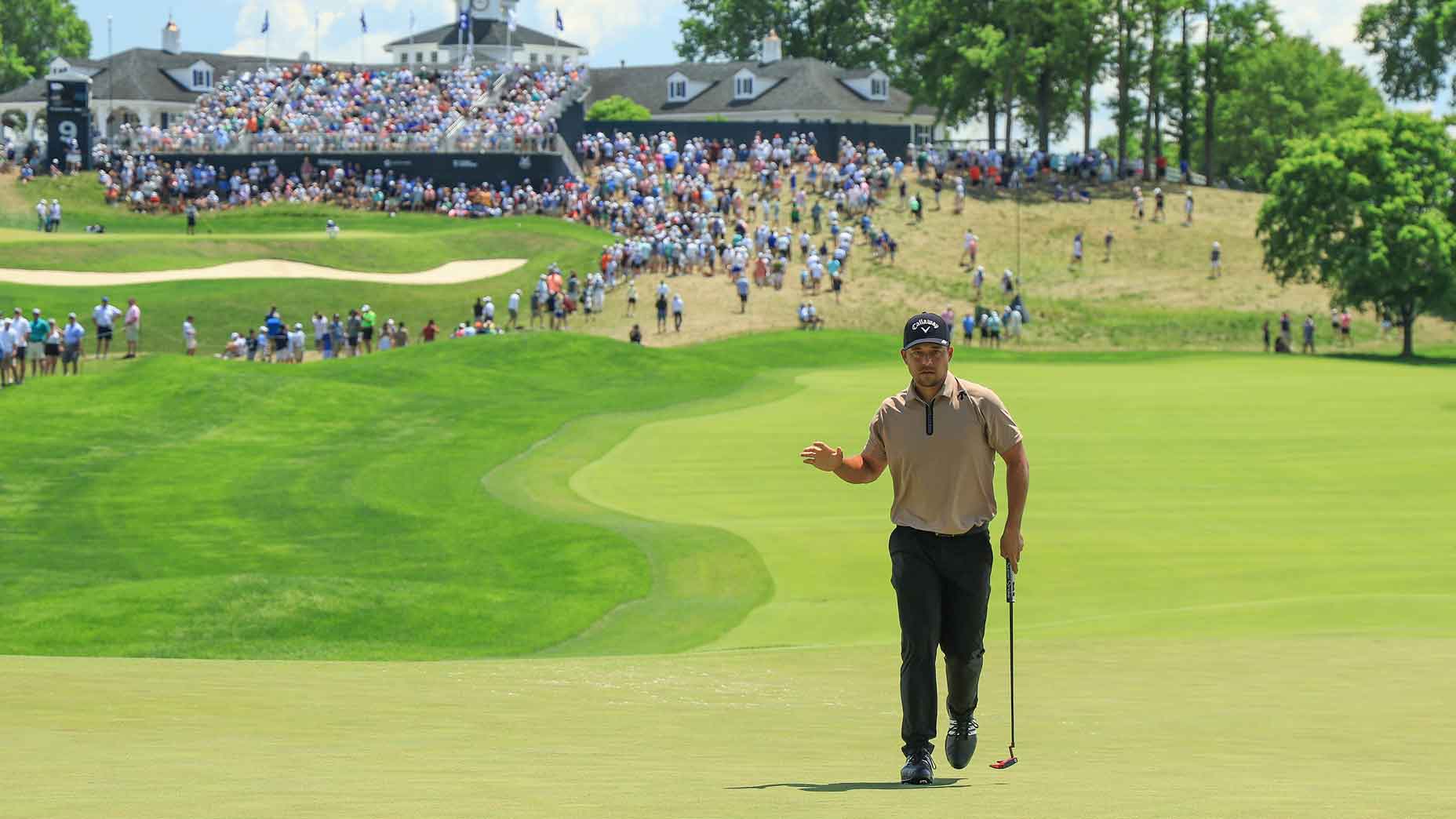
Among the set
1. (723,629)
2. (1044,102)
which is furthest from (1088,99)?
(723,629)

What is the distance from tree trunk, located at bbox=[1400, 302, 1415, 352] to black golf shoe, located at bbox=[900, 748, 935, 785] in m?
64.9

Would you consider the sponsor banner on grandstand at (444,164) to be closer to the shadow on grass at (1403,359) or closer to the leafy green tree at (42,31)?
the shadow on grass at (1403,359)

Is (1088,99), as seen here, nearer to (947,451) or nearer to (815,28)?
(815,28)

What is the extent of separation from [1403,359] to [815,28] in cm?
8172

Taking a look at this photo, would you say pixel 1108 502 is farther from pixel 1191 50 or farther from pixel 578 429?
pixel 1191 50

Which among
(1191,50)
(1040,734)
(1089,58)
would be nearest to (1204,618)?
(1040,734)

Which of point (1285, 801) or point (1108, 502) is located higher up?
point (1285, 801)

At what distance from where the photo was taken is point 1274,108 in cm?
12800

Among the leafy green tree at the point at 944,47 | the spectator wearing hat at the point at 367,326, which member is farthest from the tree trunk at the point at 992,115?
the spectator wearing hat at the point at 367,326

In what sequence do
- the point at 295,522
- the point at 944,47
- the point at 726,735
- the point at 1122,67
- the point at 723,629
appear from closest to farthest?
1. the point at 726,735
2. the point at 723,629
3. the point at 295,522
4. the point at 1122,67
5. the point at 944,47

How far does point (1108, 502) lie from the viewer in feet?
90.2

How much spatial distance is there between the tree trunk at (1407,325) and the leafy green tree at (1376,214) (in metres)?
→ 0.06

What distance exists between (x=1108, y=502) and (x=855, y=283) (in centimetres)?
4799

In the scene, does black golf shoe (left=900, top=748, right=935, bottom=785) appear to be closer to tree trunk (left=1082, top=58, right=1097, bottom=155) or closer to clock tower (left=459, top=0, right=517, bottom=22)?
tree trunk (left=1082, top=58, right=1097, bottom=155)
